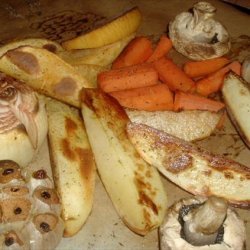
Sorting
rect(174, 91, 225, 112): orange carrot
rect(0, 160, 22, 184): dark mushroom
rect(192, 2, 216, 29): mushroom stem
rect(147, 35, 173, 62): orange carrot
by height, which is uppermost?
rect(192, 2, 216, 29): mushroom stem

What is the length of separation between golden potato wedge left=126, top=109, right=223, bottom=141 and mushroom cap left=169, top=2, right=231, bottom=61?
2.30 feet

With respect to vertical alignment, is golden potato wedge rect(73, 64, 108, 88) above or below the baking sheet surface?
above

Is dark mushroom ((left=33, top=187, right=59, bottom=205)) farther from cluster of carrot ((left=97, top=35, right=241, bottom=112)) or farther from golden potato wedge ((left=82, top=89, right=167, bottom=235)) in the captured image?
cluster of carrot ((left=97, top=35, right=241, bottom=112))

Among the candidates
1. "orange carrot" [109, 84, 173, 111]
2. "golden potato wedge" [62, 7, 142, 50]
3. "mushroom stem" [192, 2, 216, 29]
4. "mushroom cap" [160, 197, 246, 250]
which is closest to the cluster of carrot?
"orange carrot" [109, 84, 173, 111]

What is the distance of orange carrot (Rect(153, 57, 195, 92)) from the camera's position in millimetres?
3188

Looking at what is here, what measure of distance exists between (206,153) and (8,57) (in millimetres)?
1220

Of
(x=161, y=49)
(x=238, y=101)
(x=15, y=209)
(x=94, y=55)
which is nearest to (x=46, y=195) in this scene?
(x=15, y=209)

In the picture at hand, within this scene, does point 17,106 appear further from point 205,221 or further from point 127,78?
point 205,221

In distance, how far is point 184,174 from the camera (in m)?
2.54

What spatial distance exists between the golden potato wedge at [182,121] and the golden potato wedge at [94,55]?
19.2 inches

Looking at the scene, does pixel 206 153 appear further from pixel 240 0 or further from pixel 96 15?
pixel 240 0

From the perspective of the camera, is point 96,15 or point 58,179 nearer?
point 58,179

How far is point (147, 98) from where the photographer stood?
119 inches

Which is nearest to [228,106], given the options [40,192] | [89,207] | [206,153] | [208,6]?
[206,153]
